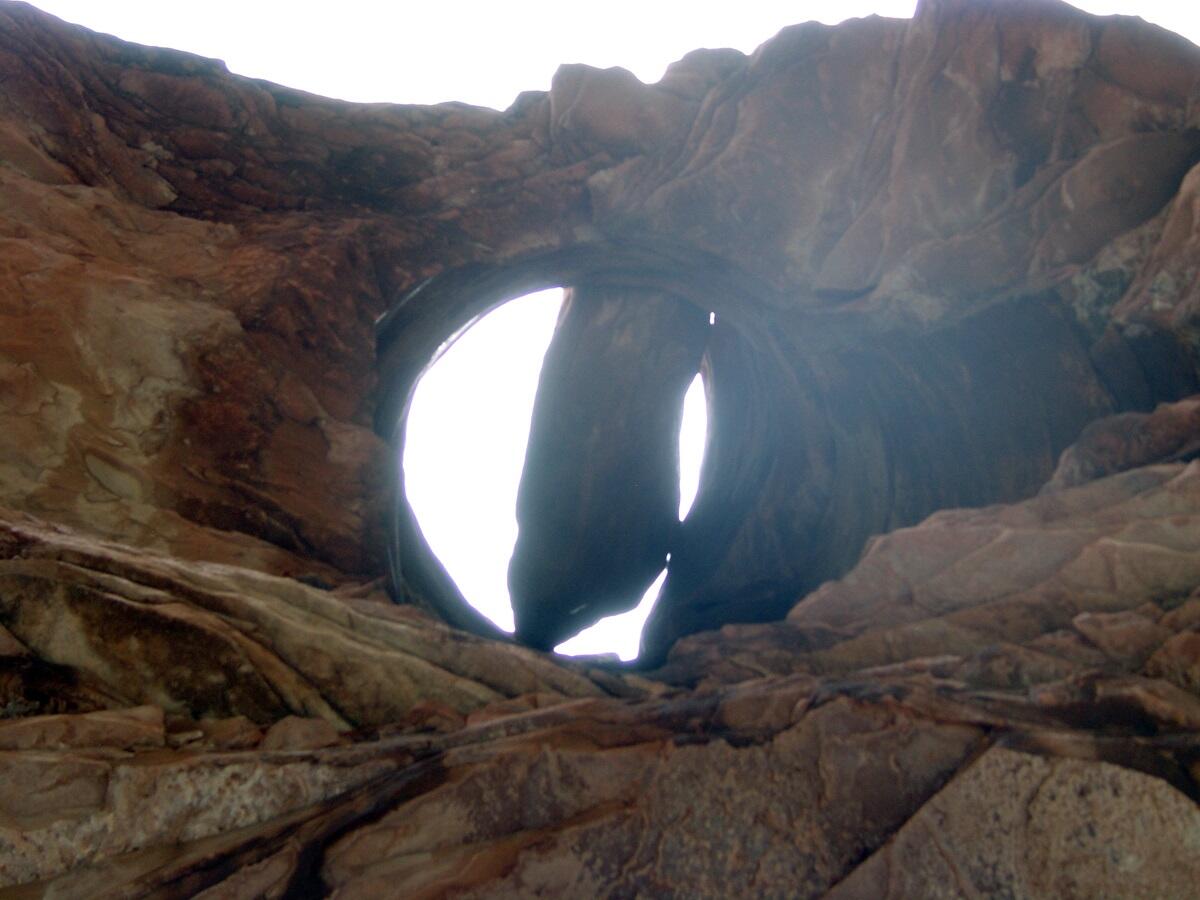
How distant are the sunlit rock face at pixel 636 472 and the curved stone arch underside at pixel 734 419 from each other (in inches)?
1.9

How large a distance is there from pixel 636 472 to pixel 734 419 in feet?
5.09

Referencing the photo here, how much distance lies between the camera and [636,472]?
36.0 feet

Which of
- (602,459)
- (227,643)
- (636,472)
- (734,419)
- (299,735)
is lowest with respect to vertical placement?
(299,735)

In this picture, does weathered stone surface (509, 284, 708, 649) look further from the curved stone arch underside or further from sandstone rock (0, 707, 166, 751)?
sandstone rock (0, 707, 166, 751)

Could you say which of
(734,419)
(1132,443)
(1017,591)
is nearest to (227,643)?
(1017,591)

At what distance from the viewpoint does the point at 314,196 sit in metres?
8.58

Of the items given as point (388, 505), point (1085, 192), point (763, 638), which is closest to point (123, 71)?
point (388, 505)

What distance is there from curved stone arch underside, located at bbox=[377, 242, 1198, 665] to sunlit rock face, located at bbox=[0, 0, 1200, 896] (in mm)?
47

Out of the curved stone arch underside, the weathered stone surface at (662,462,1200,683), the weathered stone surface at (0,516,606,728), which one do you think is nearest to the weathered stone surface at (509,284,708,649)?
the curved stone arch underside

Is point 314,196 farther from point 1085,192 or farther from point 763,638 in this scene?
point 1085,192

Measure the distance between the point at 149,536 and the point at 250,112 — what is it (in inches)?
183

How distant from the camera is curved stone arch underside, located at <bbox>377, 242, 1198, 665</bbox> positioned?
7219mm

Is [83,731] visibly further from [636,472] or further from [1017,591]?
[636,472]

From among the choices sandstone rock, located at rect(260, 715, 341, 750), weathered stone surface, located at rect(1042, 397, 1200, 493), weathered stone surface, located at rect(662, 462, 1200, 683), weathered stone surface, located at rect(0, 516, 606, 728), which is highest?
weathered stone surface, located at rect(1042, 397, 1200, 493)
